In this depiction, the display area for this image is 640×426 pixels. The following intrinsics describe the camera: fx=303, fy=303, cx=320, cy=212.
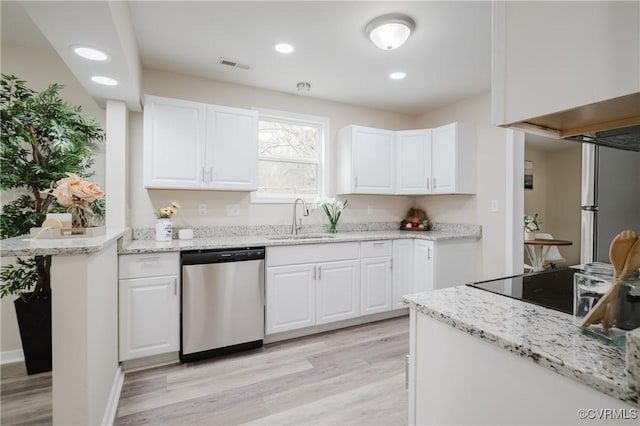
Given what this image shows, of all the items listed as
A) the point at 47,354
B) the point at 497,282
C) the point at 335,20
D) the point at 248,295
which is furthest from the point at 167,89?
the point at 497,282

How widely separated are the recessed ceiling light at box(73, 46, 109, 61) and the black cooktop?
230 cm

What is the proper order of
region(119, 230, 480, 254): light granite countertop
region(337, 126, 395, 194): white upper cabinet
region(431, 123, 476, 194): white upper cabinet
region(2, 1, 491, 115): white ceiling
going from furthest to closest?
1. region(337, 126, 395, 194): white upper cabinet
2. region(431, 123, 476, 194): white upper cabinet
3. region(119, 230, 480, 254): light granite countertop
4. region(2, 1, 491, 115): white ceiling

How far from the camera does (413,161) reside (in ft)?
12.4

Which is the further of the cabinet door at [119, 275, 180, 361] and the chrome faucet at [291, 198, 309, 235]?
the chrome faucet at [291, 198, 309, 235]

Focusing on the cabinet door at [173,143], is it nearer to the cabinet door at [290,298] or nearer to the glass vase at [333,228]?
the cabinet door at [290,298]

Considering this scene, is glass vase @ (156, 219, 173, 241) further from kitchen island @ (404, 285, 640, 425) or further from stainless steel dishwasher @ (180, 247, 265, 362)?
kitchen island @ (404, 285, 640, 425)

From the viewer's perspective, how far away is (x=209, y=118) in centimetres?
281

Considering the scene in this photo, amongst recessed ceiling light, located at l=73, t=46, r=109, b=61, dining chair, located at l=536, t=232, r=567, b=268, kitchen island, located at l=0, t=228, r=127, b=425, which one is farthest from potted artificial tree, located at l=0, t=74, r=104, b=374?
dining chair, located at l=536, t=232, r=567, b=268

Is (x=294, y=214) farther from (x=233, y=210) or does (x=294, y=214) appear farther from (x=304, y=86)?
(x=304, y=86)

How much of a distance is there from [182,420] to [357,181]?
2.71 meters

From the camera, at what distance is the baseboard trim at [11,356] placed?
241 centimetres

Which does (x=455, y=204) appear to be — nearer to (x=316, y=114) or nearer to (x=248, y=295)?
(x=316, y=114)

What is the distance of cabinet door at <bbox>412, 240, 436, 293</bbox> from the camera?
3236mm

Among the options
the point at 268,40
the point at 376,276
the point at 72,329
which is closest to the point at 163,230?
the point at 72,329
